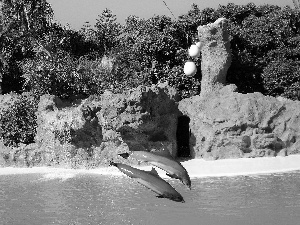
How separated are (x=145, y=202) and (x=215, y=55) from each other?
823cm

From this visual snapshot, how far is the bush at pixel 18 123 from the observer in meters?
17.6

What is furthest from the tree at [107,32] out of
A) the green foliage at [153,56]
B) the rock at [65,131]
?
the rock at [65,131]

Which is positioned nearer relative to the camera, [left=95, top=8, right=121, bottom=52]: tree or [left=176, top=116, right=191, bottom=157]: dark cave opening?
[left=176, top=116, right=191, bottom=157]: dark cave opening

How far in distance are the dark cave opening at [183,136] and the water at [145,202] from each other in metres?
3.44

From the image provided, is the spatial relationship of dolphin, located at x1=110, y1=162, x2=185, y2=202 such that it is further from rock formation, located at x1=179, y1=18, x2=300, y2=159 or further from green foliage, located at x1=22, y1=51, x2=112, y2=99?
green foliage, located at x1=22, y1=51, x2=112, y2=99

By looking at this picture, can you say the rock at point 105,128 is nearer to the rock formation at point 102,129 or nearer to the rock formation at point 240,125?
the rock formation at point 102,129

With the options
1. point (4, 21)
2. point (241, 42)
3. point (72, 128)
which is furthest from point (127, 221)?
point (4, 21)

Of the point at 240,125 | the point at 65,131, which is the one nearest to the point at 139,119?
the point at 65,131

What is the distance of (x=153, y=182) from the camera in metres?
5.69

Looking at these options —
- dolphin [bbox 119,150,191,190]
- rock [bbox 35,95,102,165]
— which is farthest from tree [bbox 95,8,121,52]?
dolphin [bbox 119,150,191,190]

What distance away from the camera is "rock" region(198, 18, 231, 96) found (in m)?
17.5

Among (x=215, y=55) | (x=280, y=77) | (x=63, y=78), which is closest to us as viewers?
(x=215, y=55)

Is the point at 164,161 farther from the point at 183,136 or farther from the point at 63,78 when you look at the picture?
the point at 63,78

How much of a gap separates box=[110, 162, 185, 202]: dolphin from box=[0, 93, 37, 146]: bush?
1228 centimetres
